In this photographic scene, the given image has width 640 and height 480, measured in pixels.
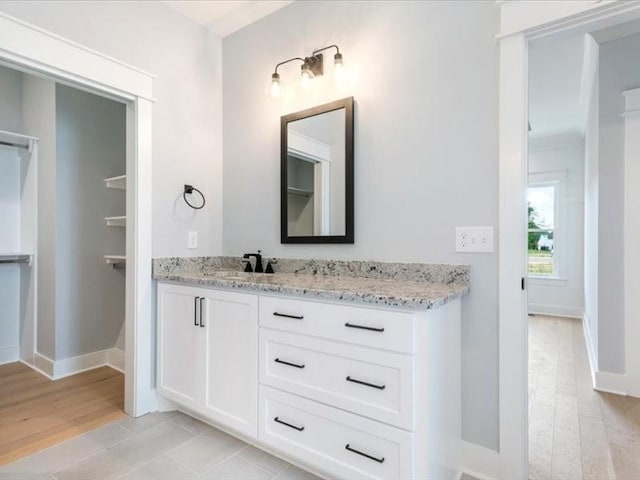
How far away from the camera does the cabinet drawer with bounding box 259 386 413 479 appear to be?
1.32 meters

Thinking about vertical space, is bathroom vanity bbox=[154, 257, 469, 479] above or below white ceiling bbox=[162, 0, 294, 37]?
below

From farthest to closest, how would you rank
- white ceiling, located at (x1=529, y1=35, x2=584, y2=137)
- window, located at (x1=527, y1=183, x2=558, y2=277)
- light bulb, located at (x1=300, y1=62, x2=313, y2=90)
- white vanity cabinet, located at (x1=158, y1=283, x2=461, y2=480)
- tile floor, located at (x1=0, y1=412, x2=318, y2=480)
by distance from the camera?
window, located at (x1=527, y1=183, x2=558, y2=277) → white ceiling, located at (x1=529, y1=35, x2=584, y2=137) → light bulb, located at (x1=300, y1=62, x2=313, y2=90) → tile floor, located at (x1=0, y1=412, x2=318, y2=480) → white vanity cabinet, located at (x1=158, y1=283, x2=461, y2=480)

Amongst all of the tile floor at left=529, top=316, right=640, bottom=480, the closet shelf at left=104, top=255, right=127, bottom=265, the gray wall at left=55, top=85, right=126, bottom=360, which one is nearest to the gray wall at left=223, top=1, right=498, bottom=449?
the tile floor at left=529, top=316, right=640, bottom=480

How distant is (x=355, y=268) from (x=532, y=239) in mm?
4795

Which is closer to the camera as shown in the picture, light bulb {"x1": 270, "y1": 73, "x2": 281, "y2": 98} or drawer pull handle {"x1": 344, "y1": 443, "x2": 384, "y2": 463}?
drawer pull handle {"x1": 344, "y1": 443, "x2": 384, "y2": 463}

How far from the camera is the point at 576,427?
2080 millimetres

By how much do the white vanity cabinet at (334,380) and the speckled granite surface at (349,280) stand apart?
0.15 ft

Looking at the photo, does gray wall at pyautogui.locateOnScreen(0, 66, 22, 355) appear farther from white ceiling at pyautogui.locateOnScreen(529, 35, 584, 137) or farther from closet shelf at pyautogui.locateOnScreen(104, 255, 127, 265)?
white ceiling at pyautogui.locateOnScreen(529, 35, 584, 137)

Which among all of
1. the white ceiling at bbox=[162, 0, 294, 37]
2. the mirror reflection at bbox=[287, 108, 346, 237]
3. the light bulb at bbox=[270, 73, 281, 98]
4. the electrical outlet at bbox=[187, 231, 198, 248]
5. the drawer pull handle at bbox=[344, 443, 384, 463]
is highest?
the white ceiling at bbox=[162, 0, 294, 37]

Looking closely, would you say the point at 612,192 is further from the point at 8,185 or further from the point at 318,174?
the point at 8,185

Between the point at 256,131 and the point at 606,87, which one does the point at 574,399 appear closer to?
the point at 606,87

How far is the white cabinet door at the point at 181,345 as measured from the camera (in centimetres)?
200

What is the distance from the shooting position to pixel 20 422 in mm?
2121

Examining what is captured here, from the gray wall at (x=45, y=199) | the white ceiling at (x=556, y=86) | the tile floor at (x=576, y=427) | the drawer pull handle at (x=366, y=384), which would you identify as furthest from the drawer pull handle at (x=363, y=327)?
the gray wall at (x=45, y=199)
